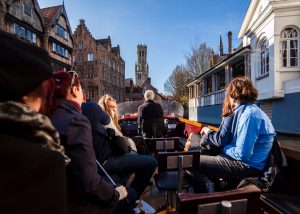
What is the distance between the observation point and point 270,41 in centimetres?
1414

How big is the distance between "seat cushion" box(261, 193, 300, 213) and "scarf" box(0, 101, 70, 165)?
1974mm

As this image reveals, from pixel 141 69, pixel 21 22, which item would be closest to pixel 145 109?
pixel 21 22

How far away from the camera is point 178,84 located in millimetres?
44719

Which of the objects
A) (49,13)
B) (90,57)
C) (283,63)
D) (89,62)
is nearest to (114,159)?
(283,63)

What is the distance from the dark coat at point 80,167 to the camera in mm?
1604

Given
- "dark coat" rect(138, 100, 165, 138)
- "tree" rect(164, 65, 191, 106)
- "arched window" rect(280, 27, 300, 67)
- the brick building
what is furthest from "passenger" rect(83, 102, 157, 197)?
"tree" rect(164, 65, 191, 106)

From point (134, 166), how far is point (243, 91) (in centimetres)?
150

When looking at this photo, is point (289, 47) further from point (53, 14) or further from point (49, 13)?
point (49, 13)

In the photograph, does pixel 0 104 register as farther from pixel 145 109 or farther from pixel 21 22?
pixel 21 22

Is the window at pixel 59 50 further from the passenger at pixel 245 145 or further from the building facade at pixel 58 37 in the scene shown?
the passenger at pixel 245 145

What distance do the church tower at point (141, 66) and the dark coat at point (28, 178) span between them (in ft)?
357

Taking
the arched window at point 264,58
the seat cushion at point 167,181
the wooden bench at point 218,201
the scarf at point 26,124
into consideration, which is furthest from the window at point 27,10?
the scarf at point 26,124

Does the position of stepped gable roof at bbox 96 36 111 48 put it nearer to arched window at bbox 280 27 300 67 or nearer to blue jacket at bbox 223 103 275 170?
arched window at bbox 280 27 300 67

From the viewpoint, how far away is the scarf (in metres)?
0.80
